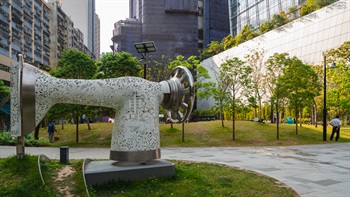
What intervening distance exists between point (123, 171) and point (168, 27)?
60183 mm

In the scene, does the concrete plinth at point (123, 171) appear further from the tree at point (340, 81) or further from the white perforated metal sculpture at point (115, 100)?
the tree at point (340, 81)

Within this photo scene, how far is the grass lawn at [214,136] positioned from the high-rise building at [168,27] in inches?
1576

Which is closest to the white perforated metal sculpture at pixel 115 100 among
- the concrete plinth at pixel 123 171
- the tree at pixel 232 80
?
the concrete plinth at pixel 123 171

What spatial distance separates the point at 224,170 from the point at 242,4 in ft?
190

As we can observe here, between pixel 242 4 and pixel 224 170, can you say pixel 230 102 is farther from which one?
pixel 242 4

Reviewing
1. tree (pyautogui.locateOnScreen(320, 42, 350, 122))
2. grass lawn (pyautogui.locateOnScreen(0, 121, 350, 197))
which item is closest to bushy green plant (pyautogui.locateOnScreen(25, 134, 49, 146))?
grass lawn (pyautogui.locateOnScreen(0, 121, 350, 197))

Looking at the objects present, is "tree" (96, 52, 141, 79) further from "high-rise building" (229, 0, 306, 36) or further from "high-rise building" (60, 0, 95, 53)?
"high-rise building" (60, 0, 95, 53)

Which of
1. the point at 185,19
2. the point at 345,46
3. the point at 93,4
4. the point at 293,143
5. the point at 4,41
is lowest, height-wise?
the point at 293,143

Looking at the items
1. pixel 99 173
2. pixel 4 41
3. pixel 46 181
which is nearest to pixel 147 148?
pixel 99 173

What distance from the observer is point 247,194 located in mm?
6801

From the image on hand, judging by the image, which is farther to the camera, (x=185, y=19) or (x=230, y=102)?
(x=185, y=19)

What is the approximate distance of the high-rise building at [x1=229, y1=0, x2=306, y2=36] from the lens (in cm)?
5028

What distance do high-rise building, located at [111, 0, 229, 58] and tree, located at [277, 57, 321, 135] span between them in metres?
42.3

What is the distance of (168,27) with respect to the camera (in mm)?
Result: 65000
